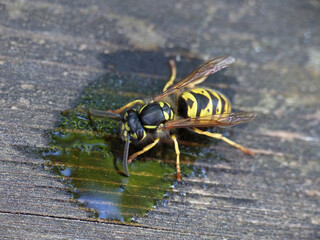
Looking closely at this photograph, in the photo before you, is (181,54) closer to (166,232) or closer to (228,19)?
(228,19)

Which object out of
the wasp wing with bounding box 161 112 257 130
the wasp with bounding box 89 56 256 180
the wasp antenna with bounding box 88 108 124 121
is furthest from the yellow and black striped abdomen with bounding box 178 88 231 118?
the wasp antenna with bounding box 88 108 124 121

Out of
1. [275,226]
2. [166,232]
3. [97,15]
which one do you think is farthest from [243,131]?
[97,15]

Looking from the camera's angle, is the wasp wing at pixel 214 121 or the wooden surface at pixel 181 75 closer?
the wooden surface at pixel 181 75

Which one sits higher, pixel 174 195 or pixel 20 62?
pixel 20 62

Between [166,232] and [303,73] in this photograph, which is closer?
[166,232]

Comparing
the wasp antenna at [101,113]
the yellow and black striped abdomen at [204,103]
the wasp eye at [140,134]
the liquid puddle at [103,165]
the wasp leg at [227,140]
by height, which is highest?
the yellow and black striped abdomen at [204,103]

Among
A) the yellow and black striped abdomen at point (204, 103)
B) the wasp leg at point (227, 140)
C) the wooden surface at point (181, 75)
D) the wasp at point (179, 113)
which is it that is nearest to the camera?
the wooden surface at point (181, 75)

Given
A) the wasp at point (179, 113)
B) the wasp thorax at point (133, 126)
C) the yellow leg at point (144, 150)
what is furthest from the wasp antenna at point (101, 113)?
the yellow leg at point (144, 150)

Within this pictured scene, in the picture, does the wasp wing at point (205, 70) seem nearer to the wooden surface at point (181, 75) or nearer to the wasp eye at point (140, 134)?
the wooden surface at point (181, 75)
